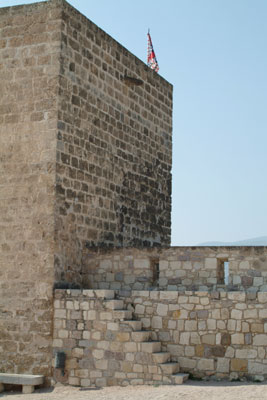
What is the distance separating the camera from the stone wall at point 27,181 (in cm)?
1018

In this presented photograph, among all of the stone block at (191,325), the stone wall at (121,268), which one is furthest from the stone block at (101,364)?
the stone wall at (121,268)

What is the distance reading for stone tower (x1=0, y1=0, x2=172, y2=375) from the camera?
10.3 metres

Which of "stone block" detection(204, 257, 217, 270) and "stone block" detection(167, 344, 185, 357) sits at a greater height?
"stone block" detection(204, 257, 217, 270)

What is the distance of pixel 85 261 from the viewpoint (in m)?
11.0

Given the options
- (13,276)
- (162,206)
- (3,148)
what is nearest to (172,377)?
(13,276)

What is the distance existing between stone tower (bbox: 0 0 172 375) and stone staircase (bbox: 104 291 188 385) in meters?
1.15

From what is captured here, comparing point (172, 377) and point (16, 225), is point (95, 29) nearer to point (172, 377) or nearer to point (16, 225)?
point (16, 225)

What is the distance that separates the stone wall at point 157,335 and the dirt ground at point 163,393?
8.8 inches

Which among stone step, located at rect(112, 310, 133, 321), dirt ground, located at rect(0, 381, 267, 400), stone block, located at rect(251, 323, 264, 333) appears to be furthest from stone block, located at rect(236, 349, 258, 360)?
stone step, located at rect(112, 310, 133, 321)

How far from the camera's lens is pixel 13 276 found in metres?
10.4

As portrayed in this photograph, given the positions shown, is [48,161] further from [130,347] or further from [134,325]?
[130,347]

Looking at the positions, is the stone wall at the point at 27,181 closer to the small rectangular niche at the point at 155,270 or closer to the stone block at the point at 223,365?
the small rectangular niche at the point at 155,270

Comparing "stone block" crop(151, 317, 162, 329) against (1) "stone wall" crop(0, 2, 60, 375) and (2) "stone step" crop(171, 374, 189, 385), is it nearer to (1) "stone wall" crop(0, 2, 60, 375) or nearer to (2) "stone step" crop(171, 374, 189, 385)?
(2) "stone step" crop(171, 374, 189, 385)

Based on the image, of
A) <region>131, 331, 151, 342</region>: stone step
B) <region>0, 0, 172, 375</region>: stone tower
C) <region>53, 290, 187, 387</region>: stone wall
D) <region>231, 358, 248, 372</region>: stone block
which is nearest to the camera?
<region>231, 358, 248, 372</region>: stone block
